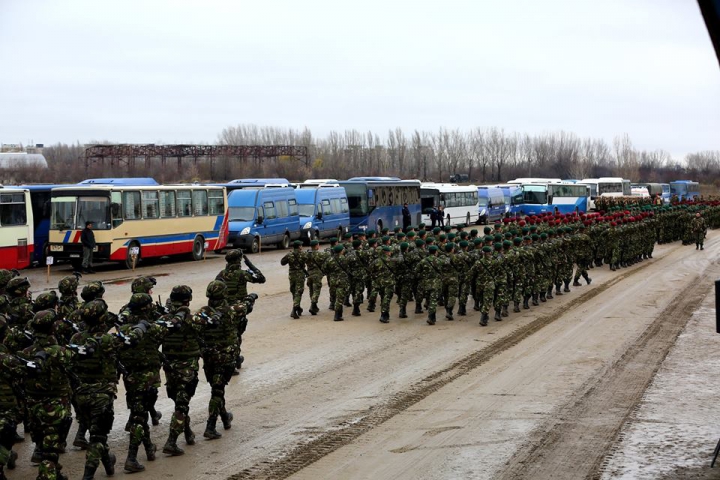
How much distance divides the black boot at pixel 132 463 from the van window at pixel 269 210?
2433cm

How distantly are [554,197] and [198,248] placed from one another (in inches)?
1329

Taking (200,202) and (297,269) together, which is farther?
(200,202)

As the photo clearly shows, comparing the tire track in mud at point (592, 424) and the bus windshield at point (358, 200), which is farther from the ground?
the bus windshield at point (358, 200)

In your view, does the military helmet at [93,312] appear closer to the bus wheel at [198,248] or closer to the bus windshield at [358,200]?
the bus wheel at [198,248]

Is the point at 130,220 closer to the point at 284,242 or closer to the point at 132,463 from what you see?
the point at 284,242

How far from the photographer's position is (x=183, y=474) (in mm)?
7953

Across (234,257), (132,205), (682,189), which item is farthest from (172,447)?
(682,189)

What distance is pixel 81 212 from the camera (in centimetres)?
2511

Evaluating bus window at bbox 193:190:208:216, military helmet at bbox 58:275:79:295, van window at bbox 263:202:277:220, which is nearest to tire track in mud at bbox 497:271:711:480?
military helmet at bbox 58:275:79:295

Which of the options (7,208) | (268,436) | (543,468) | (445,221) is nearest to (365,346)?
(268,436)

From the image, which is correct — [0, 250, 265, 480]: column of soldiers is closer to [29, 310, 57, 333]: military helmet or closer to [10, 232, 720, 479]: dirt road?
[29, 310, 57, 333]: military helmet

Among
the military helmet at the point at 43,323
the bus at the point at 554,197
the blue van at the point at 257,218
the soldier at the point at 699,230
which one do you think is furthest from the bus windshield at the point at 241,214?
the bus at the point at 554,197

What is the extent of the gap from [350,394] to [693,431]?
405 centimetres

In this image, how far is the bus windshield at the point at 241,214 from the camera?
3178cm
